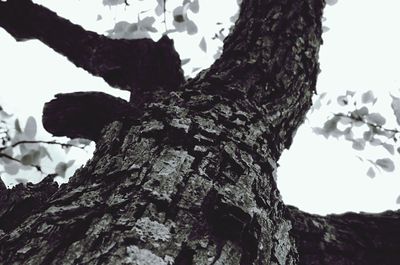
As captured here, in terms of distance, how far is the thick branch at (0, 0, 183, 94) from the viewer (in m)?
1.78

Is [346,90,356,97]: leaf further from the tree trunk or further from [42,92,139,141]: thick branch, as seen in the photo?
[42,92,139,141]: thick branch

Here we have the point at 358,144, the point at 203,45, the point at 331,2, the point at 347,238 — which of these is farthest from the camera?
the point at 203,45

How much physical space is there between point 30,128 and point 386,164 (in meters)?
1.86

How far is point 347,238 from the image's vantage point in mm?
1340

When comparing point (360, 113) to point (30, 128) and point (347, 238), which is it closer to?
point (347, 238)

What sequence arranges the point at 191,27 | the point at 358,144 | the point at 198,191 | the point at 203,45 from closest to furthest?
the point at 198,191, the point at 191,27, the point at 358,144, the point at 203,45

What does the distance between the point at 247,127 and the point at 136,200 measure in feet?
1.54

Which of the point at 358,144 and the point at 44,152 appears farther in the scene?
the point at 358,144

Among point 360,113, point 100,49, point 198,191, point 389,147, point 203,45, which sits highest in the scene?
point 203,45

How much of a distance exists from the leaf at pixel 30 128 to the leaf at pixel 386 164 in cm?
180

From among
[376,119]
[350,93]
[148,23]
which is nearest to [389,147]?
[376,119]

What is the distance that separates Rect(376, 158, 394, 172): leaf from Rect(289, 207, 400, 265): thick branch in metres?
0.85

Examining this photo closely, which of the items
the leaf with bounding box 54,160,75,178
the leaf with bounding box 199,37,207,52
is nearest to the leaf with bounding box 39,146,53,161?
the leaf with bounding box 54,160,75,178

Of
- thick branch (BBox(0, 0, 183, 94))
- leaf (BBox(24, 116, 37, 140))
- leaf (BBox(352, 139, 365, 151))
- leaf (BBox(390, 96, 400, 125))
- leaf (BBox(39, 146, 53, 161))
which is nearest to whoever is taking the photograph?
leaf (BBox(24, 116, 37, 140))
